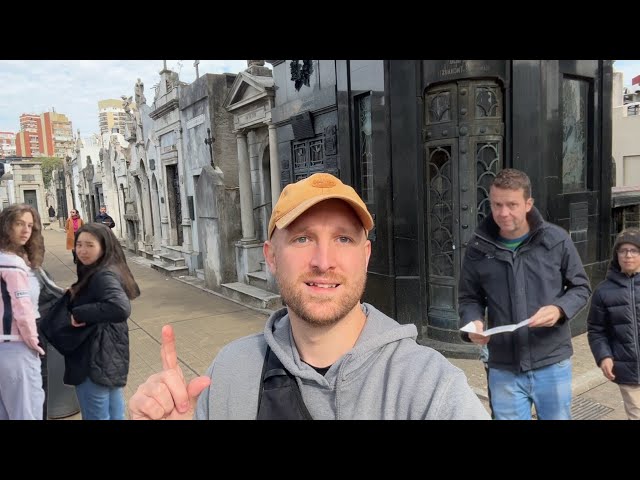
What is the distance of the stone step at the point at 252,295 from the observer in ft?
21.3

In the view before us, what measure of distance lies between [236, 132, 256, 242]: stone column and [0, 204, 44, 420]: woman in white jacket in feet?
17.3

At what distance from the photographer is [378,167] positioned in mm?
Result: 4895

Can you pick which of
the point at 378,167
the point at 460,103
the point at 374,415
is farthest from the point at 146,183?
the point at 374,415

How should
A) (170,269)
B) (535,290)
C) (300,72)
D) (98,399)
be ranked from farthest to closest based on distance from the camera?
(170,269)
(300,72)
(98,399)
(535,290)

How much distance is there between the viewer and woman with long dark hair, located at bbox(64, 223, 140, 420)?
263 centimetres

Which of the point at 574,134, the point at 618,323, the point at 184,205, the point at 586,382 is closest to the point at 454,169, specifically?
the point at 574,134

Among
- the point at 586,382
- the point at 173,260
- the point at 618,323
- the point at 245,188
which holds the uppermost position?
the point at 245,188

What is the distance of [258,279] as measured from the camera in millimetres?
7352

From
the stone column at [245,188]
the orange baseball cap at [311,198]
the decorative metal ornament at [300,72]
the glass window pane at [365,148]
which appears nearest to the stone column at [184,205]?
the stone column at [245,188]

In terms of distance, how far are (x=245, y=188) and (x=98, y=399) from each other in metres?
5.56

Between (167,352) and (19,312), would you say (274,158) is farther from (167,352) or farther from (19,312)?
(167,352)

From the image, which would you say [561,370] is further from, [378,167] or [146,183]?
[146,183]

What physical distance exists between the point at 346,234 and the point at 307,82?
524 cm
